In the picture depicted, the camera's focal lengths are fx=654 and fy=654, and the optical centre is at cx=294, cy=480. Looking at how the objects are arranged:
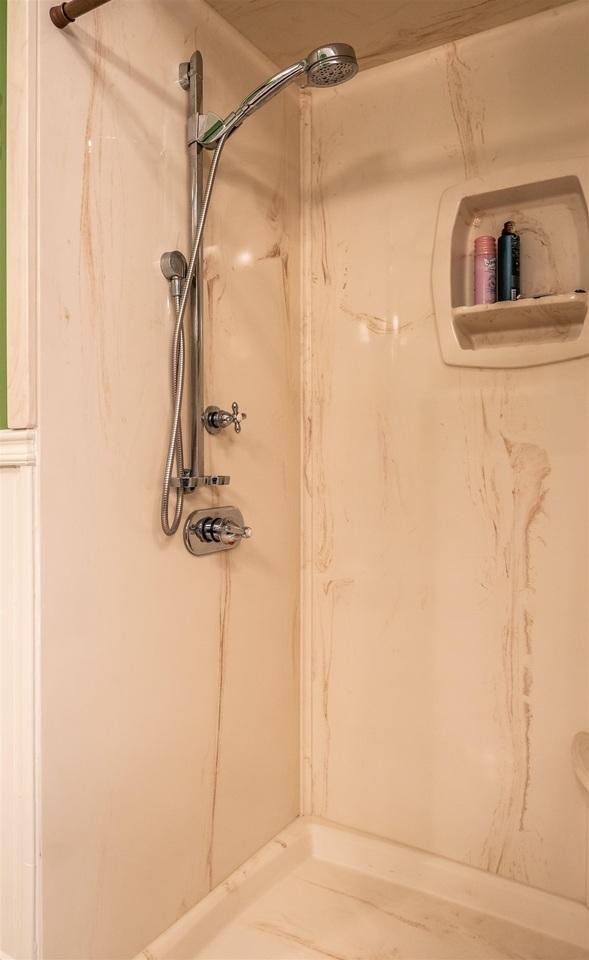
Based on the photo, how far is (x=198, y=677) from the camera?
4.87 feet

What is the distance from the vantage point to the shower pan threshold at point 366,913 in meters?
1.44

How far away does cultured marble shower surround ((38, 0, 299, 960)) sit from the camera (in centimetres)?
114

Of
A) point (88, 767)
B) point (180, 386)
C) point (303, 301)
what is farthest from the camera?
point (303, 301)

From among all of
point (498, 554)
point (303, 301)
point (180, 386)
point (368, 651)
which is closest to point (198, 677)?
point (368, 651)

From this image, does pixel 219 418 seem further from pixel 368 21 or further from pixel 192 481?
pixel 368 21

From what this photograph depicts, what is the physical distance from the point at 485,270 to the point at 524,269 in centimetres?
10

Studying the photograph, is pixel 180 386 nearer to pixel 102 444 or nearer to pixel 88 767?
pixel 102 444

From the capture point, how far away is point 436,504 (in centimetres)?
169

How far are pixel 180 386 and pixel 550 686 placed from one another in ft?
3.62

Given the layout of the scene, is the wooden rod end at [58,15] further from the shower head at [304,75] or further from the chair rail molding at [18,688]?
the chair rail molding at [18,688]

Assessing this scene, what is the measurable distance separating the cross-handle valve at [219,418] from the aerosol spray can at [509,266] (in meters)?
0.68

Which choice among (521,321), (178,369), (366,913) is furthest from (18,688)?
(521,321)

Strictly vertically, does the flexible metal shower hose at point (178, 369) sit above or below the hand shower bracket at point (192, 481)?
above

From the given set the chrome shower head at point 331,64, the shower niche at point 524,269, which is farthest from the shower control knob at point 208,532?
the chrome shower head at point 331,64
